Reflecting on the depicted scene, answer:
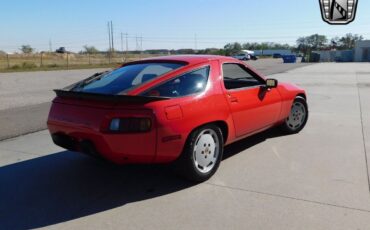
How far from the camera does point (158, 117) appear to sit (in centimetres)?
392

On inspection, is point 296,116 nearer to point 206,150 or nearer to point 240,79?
point 240,79

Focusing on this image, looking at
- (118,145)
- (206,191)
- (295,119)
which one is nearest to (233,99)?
(206,191)

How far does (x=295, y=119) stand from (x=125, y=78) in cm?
336

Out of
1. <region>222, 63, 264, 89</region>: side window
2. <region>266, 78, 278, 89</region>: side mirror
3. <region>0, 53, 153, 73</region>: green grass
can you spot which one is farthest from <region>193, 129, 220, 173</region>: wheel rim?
<region>0, 53, 153, 73</region>: green grass

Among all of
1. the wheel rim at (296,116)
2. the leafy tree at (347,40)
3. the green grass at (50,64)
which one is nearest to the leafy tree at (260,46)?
the leafy tree at (347,40)

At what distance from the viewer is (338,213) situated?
11.8ft

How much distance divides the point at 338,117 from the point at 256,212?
547cm

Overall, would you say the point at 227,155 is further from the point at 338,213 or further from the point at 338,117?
the point at 338,117

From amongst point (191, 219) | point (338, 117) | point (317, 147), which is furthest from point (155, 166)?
point (338, 117)

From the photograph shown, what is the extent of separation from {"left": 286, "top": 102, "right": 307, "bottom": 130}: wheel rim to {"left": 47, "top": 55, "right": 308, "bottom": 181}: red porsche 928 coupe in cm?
134

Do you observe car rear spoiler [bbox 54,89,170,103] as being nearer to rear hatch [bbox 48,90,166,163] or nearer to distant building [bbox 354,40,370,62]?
rear hatch [bbox 48,90,166,163]

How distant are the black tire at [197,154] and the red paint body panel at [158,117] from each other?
0.30ft

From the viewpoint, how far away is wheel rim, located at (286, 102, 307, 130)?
6.69m

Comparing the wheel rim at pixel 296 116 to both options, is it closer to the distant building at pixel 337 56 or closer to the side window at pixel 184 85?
the side window at pixel 184 85
